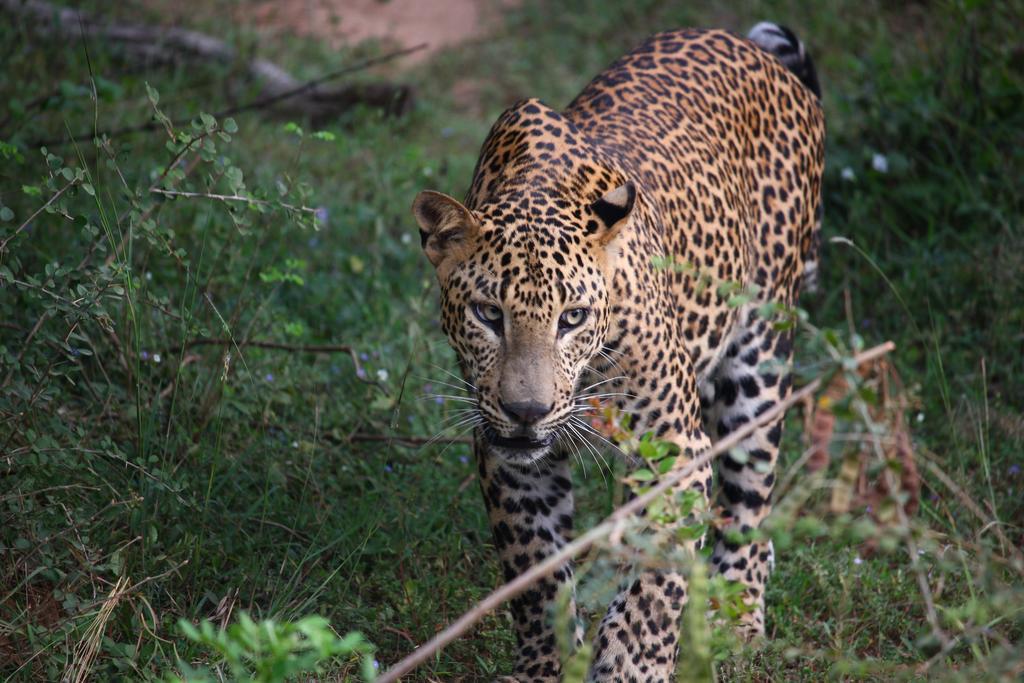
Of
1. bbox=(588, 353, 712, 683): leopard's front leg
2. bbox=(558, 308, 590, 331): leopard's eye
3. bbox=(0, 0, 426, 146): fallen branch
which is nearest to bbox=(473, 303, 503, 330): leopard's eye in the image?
bbox=(558, 308, 590, 331): leopard's eye

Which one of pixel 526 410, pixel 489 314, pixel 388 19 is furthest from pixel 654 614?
pixel 388 19

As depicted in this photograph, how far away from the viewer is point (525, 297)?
A: 4.15 m

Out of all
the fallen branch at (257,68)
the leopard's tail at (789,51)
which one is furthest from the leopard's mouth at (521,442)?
the fallen branch at (257,68)

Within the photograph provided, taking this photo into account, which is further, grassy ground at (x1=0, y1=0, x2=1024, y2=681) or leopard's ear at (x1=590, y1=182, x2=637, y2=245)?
grassy ground at (x1=0, y1=0, x2=1024, y2=681)

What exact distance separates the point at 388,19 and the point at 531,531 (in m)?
8.94

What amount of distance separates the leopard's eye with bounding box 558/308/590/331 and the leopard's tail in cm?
287

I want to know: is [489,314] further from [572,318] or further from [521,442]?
[521,442]

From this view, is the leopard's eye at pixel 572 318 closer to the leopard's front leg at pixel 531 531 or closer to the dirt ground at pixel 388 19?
the leopard's front leg at pixel 531 531

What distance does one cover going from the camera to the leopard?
422 centimetres

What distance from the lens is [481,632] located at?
5.19 m

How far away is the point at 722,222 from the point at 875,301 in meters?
2.38

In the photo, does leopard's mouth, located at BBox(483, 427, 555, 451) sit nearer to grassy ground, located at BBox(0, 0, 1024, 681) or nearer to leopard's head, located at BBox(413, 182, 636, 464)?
leopard's head, located at BBox(413, 182, 636, 464)

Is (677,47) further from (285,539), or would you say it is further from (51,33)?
(51,33)

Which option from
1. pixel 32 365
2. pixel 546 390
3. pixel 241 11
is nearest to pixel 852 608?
pixel 546 390
